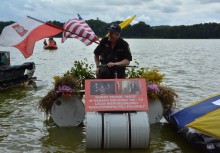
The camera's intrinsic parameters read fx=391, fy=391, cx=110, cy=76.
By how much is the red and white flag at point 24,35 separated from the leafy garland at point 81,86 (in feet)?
3.11

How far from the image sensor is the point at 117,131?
21.3 feet

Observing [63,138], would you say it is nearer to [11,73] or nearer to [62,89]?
[62,89]

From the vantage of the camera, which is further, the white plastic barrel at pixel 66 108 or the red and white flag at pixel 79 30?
the red and white flag at pixel 79 30

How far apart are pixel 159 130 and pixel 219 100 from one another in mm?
1618

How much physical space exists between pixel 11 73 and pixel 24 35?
5512 mm

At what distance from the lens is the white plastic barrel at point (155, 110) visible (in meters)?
8.28

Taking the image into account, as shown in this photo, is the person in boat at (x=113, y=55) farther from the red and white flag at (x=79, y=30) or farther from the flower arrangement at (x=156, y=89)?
the red and white flag at (x=79, y=30)

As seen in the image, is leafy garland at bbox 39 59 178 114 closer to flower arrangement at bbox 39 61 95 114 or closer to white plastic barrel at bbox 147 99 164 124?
flower arrangement at bbox 39 61 95 114

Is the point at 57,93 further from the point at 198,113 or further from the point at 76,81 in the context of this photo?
the point at 198,113

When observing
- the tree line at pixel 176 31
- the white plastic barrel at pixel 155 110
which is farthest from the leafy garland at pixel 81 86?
the tree line at pixel 176 31

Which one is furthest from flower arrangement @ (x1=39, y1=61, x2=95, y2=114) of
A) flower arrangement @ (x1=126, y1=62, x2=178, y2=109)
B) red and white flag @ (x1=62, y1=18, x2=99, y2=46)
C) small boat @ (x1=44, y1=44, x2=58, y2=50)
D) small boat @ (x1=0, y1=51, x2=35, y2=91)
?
small boat @ (x1=44, y1=44, x2=58, y2=50)

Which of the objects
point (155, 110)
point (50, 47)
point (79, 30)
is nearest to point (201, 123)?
point (155, 110)

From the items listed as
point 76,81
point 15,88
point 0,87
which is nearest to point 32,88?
point 15,88

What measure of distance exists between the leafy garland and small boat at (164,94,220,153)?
0.39 meters
